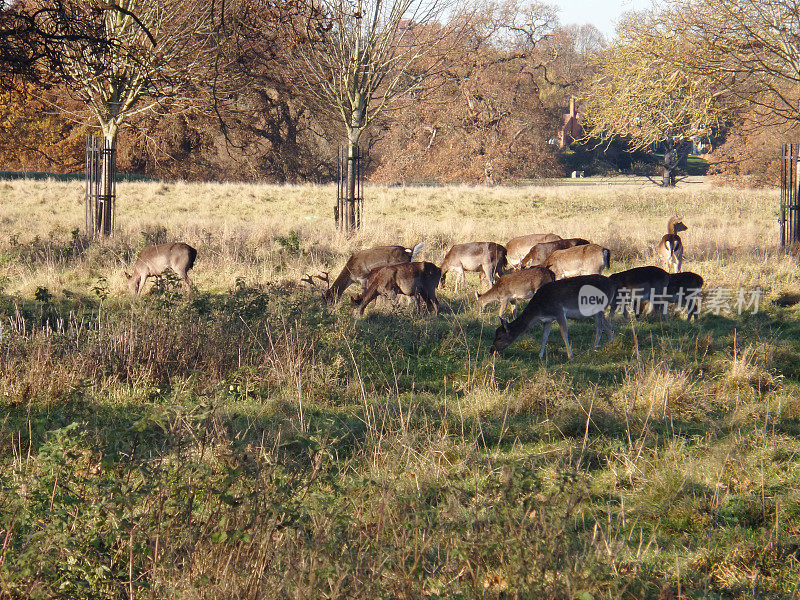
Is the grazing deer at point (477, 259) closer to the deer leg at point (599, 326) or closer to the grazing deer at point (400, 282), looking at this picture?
the grazing deer at point (400, 282)

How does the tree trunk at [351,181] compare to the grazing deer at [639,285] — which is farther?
the tree trunk at [351,181]

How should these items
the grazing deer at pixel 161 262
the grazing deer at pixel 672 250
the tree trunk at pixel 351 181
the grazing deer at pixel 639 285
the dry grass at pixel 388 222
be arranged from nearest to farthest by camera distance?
the grazing deer at pixel 639 285 < the grazing deer at pixel 161 262 < the grazing deer at pixel 672 250 < the dry grass at pixel 388 222 < the tree trunk at pixel 351 181

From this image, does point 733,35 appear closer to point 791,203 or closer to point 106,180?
point 791,203

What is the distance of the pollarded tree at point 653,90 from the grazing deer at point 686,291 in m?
6.37

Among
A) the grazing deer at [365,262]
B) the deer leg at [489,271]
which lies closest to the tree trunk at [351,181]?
the deer leg at [489,271]

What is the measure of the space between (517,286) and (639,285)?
1885 mm

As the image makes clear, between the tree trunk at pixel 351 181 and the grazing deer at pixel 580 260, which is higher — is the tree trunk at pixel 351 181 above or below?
above

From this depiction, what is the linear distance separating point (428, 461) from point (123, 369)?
3.68 metres

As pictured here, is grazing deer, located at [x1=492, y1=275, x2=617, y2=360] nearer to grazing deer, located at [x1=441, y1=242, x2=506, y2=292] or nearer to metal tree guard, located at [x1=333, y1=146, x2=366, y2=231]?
grazing deer, located at [x1=441, y1=242, x2=506, y2=292]

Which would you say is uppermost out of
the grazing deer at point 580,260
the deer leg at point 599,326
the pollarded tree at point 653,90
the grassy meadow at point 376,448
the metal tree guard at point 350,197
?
the pollarded tree at point 653,90

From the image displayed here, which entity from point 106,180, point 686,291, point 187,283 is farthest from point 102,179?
point 686,291

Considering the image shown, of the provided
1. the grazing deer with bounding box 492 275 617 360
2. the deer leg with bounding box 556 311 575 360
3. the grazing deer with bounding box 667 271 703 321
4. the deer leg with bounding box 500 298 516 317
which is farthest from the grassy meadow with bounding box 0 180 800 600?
the deer leg with bounding box 500 298 516 317

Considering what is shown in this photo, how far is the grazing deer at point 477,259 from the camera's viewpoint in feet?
44.3

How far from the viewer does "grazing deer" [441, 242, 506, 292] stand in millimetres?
13516
